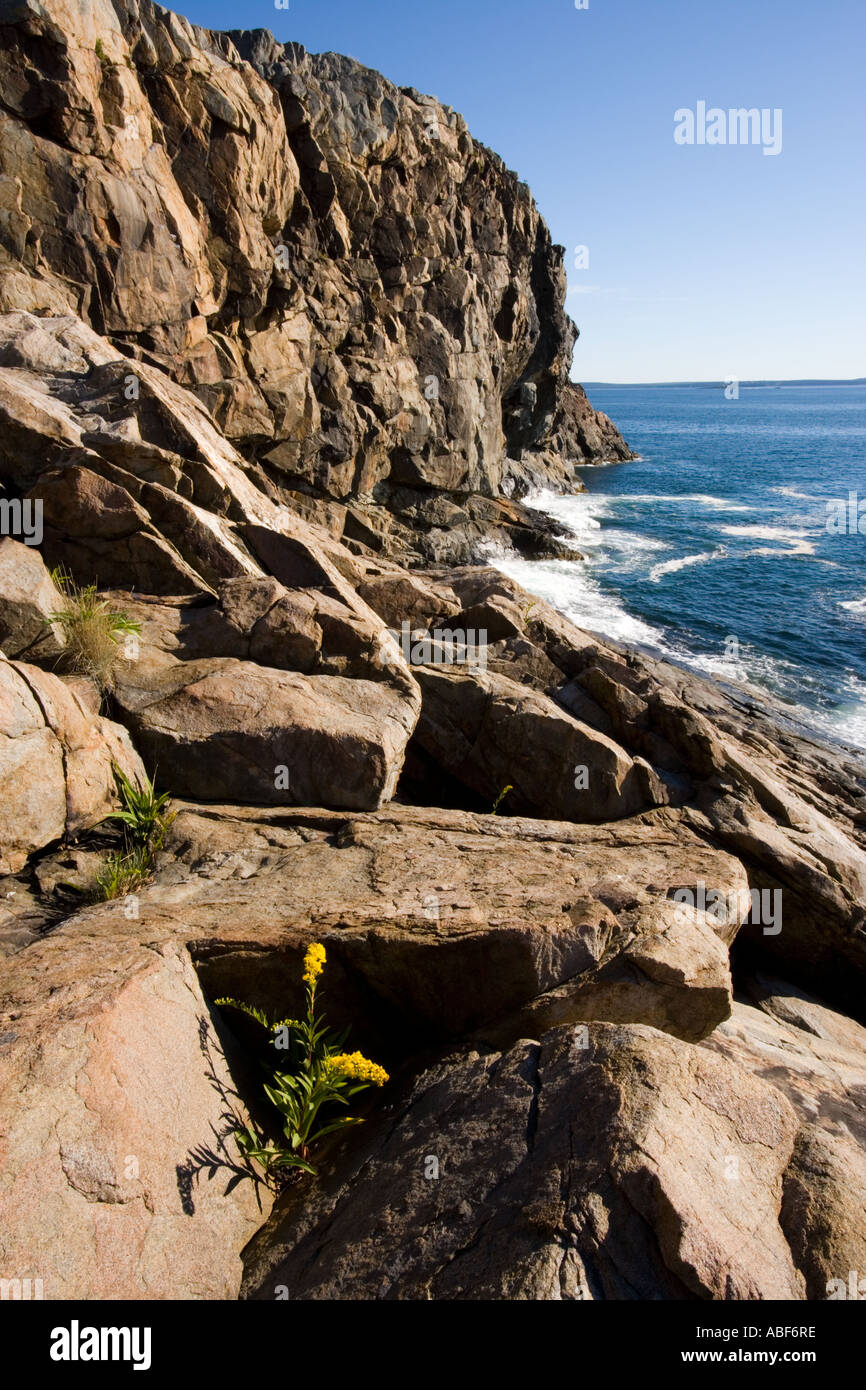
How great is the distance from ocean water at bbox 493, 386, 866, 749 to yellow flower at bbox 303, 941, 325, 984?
23373mm

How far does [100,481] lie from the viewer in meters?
9.93

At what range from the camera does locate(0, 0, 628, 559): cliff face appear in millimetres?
21297

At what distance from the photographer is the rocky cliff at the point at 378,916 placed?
14.1ft

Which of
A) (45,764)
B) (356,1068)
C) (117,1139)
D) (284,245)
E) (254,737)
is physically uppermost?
(284,245)

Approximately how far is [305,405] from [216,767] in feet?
94.7

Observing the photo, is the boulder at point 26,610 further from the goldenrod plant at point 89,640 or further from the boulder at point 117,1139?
the boulder at point 117,1139

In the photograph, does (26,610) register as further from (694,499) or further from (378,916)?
(694,499)

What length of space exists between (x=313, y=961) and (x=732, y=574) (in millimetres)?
42114

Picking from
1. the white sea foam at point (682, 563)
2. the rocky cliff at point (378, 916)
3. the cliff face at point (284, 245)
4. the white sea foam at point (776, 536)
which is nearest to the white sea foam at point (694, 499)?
the white sea foam at point (776, 536)

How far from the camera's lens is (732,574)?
139ft

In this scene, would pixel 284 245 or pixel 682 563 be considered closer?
pixel 284 245

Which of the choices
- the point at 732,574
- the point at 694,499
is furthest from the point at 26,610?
the point at 694,499

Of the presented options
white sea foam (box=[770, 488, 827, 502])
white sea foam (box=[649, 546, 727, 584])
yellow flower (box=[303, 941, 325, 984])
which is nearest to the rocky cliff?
yellow flower (box=[303, 941, 325, 984])
